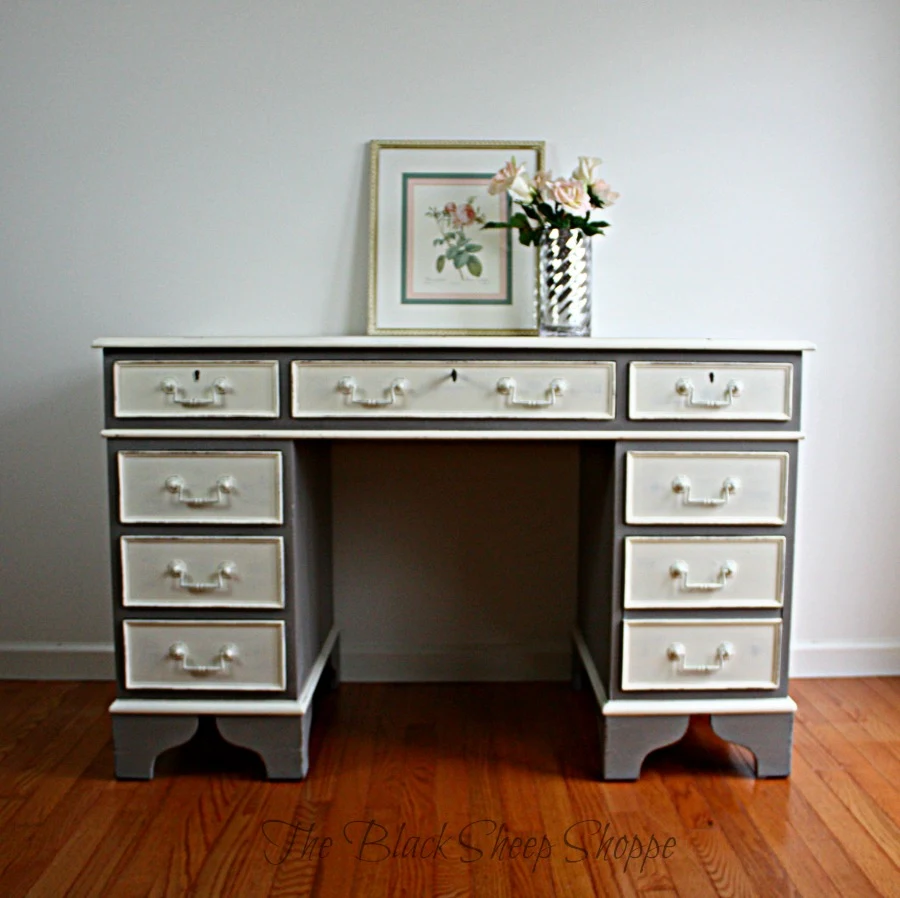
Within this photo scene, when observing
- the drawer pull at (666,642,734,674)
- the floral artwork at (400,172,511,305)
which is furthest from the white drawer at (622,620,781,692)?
the floral artwork at (400,172,511,305)

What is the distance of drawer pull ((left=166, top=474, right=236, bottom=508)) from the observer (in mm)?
1664

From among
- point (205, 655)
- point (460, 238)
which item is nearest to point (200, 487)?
point (205, 655)

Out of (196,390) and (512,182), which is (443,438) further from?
(512,182)

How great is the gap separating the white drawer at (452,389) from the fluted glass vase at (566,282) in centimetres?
30

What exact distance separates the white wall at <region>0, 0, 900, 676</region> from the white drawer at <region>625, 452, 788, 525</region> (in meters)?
0.55

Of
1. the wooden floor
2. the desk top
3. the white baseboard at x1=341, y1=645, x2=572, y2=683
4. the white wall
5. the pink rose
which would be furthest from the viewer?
the white baseboard at x1=341, y1=645, x2=572, y2=683

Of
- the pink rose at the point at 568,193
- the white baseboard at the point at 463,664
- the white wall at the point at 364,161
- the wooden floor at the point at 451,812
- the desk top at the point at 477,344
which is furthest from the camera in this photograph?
the white baseboard at the point at 463,664

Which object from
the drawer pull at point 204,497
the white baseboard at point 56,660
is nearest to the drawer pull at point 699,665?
the drawer pull at point 204,497

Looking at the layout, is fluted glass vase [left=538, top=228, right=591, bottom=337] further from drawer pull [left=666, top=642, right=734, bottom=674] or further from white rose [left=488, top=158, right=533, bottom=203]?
drawer pull [left=666, top=642, right=734, bottom=674]

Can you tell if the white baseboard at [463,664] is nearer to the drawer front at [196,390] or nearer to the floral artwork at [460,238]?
A: the drawer front at [196,390]

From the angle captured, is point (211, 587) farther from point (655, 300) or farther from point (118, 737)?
point (655, 300)

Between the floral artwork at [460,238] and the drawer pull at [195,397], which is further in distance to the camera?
the floral artwork at [460,238]

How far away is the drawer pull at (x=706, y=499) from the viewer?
1.66m

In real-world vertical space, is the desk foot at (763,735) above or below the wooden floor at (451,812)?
above
